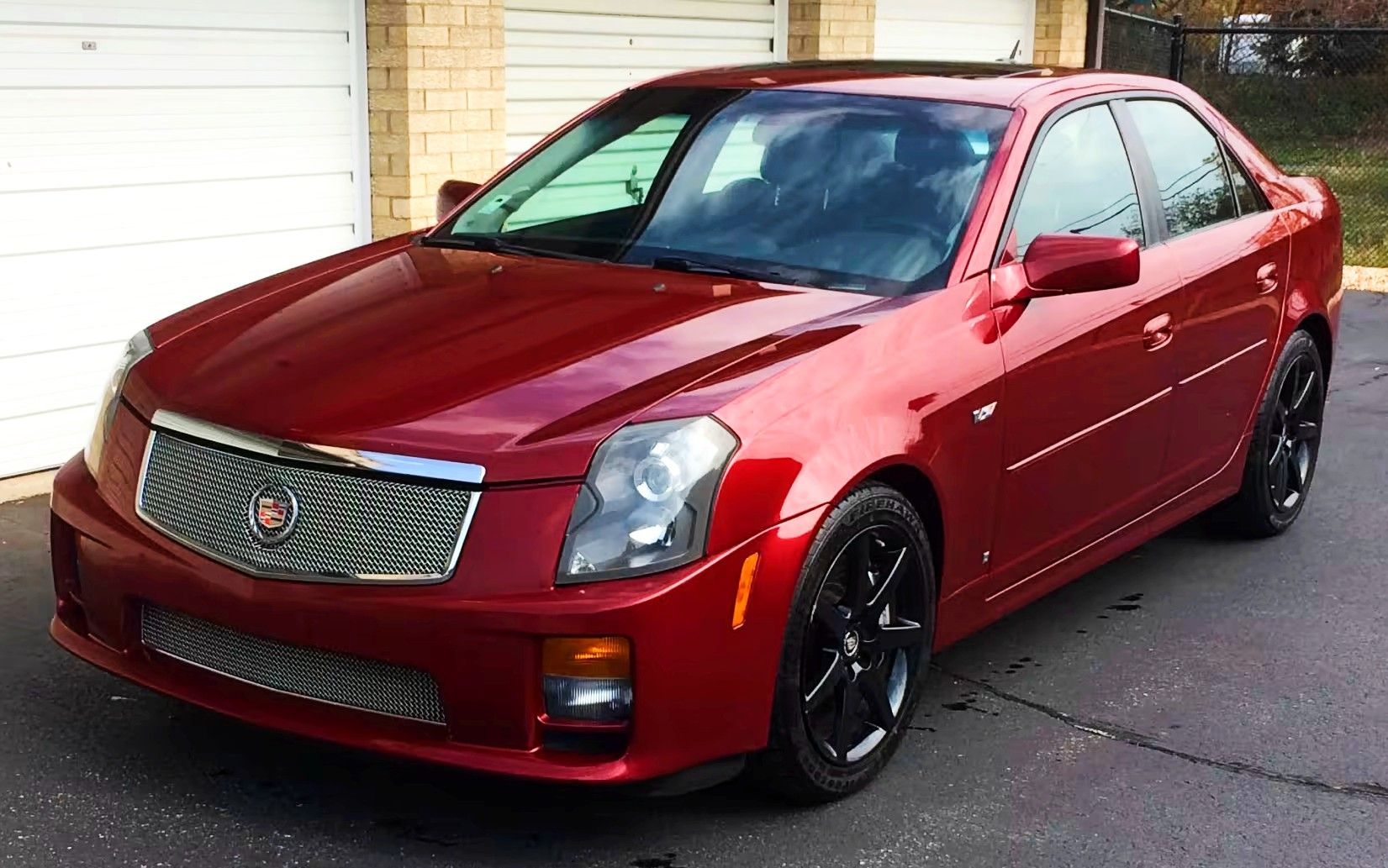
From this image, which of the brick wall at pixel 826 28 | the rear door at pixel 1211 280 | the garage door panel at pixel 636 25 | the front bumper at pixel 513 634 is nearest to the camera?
the front bumper at pixel 513 634

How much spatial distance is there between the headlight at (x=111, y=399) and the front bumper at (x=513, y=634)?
16.0 inches

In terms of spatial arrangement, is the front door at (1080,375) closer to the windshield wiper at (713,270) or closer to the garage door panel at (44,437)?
the windshield wiper at (713,270)

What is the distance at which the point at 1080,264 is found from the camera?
4.38 meters

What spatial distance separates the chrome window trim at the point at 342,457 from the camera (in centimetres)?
343

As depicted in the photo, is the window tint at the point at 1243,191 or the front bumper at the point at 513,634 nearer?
the front bumper at the point at 513,634

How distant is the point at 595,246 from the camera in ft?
15.5

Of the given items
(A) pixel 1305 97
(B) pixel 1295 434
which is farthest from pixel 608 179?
(A) pixel 1305 97

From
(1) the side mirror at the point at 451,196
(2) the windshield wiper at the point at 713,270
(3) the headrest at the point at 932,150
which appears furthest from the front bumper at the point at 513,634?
(1) the side mirror at the point at 451,196

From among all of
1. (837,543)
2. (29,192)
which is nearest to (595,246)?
(837,543)

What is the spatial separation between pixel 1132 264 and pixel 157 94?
4.28 metres

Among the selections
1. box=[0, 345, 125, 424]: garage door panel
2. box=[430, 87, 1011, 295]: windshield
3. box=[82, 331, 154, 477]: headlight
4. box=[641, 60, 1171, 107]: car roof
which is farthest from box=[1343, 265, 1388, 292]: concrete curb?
box=[82, 331, 154, 477]: headlight

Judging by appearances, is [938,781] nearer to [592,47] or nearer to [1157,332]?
[1157,332]

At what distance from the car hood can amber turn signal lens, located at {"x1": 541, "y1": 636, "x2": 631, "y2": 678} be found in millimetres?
325

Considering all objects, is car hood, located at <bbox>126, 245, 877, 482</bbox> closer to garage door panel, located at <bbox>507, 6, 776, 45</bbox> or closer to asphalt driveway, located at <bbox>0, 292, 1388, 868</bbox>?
asphalt driveway, located at <bbox>0, 292, 1388, 868</bbox>
